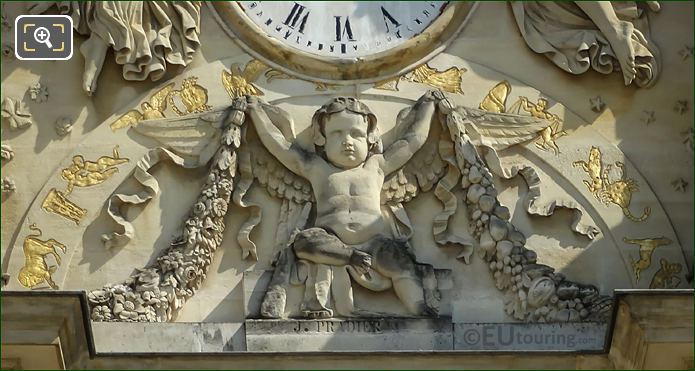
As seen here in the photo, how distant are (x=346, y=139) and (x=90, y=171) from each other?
1802mm

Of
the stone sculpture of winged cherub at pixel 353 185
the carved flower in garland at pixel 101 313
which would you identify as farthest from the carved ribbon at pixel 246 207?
the carved flower in garland at pixel 101 313

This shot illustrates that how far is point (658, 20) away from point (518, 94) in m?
1.17

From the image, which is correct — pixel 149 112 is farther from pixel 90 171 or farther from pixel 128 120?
pixel 90 171

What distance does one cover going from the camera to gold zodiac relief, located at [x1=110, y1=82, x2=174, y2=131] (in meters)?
18.7

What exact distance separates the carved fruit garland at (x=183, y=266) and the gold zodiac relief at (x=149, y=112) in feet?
1.72

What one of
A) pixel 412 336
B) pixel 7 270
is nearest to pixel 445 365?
pixel 412 336

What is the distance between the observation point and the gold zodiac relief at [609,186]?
733 inches

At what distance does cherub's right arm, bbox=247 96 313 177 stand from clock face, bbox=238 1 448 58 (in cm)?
64

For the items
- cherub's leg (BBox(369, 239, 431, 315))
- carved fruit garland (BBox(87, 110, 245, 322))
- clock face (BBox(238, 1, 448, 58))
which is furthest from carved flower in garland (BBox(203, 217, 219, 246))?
clock face (BBox(238, 1, 448, 58))

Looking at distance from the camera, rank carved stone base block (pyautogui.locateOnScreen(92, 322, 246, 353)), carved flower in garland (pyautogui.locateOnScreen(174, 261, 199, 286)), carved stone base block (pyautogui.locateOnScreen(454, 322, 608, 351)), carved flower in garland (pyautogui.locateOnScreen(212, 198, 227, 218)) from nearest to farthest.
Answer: carved stone base block (pyautogui.locateOnScreen(92, 322, 246, 353))
carved stone base block (pyautogui.locateOnScreen(454, 322, 608, 351))
carved flower in garland (pyautogui.locateOnScreen(174, 261, 199, 286))
carved flower in garland (pyautogui.locateOnScreen(212, 198, 227, 218))

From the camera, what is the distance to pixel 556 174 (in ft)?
61.4

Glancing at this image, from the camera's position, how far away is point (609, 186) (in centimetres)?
1869

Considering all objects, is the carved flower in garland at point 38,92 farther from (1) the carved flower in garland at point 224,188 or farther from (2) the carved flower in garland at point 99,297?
(2) the carved flower in garland at point 99,297

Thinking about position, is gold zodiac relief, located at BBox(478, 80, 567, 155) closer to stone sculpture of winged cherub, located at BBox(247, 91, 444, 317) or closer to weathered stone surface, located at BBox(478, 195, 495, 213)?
stone sculpture of winged cherub, located at BBox(247, 91, 444, 317)
